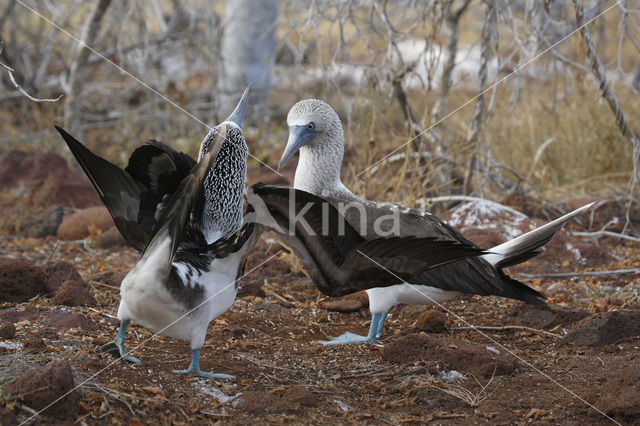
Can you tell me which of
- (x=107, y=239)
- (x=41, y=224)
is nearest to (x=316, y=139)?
(x=107, y=239)

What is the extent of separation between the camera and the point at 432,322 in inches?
159

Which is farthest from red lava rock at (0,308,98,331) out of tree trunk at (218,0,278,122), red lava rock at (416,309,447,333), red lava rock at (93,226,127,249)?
tree trunk at (218,0,278,122)

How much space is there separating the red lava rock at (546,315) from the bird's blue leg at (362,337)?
83 centimetres

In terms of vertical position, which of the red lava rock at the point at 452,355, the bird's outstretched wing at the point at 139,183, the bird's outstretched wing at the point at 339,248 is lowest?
the red lava rock at the point at 452,355

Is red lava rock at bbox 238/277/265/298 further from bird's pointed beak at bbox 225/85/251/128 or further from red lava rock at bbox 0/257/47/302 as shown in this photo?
bird's pointed beak at bbox 225/85/251/128

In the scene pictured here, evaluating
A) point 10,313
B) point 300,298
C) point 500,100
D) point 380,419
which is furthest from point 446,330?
point 500,100

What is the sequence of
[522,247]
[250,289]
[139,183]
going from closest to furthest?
1. [139,183]
2. [522,247]
3. [250,289]

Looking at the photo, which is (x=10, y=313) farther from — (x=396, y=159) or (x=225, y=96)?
(x=225, y=96)

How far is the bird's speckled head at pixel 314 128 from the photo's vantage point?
407 centimetres

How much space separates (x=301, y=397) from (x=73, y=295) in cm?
159

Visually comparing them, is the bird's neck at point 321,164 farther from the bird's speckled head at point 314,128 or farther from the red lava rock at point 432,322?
the red lava rock at point 432,322

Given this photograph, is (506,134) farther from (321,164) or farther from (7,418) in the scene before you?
(7,418)

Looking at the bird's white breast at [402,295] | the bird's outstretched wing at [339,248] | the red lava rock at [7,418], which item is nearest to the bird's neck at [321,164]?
the bird's white breast at [402,295]

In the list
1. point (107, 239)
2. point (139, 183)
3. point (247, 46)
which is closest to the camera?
point (139, 183)
